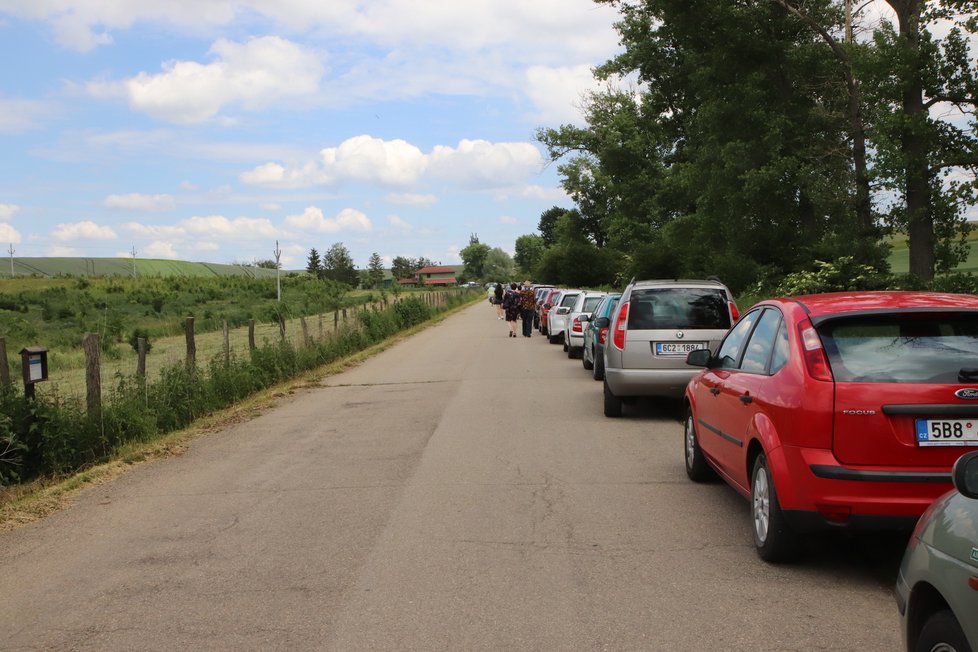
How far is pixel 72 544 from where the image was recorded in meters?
6.37

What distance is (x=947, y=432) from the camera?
4.87m

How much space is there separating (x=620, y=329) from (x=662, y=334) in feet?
1.74

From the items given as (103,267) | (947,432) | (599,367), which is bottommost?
(599,367)

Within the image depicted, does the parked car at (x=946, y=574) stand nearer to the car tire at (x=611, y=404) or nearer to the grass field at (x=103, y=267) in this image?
the car tire at (x=611, y=404)

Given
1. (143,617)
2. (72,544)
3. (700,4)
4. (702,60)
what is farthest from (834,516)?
(702,60)

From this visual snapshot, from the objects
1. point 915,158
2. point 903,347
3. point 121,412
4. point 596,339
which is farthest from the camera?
point 915,158

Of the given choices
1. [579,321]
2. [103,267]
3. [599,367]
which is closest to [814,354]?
[599,367]

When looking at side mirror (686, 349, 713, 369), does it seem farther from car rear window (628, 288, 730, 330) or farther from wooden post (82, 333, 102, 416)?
wooden post (82, 333, 102, 416)

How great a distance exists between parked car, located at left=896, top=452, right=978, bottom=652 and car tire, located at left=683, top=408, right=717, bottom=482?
4.36 m

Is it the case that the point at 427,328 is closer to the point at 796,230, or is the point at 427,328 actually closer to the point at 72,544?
the point at 796,230

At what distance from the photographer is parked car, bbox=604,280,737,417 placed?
11.3 metres

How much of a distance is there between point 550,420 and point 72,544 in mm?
6303

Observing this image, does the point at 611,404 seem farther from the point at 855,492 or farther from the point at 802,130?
the point at 802,130

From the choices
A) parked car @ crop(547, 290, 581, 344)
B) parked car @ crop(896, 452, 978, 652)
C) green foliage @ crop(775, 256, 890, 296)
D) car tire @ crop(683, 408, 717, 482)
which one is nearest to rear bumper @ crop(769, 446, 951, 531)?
parked car @ crop(896, 452, 978, 652)
